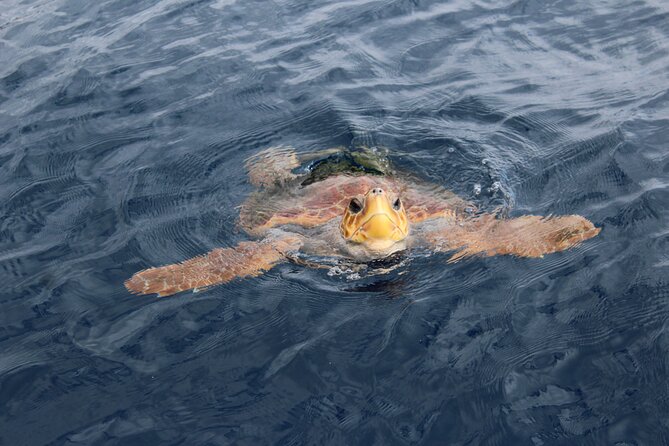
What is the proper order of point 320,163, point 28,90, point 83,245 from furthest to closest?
point 28,90 → point 320,163 → point 83,245

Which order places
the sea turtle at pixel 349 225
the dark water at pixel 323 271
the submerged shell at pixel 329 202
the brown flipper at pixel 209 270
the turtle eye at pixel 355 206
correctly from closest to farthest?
1. the dark water at pixel 323 271
2. the brown flipper at pixel 209 270
3. the sea turtle at pixel 349 225
4. the turtle eye at pixel 355 206
5. the submerged shell at pixel 329 202

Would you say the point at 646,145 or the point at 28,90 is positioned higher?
the point at 28,90

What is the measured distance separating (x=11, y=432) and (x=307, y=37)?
773 centimetres

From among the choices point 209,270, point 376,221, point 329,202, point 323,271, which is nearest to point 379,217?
point 376,221

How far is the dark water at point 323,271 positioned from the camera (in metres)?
4.22

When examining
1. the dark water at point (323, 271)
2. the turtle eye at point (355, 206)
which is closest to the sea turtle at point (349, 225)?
the turtle eye at point (355, 206)

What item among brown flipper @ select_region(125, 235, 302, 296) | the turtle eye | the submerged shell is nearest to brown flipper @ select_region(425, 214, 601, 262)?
the submerged shell

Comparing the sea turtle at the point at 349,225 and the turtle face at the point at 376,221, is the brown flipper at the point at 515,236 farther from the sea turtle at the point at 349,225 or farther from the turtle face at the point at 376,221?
the turtle face at the point at 376,221

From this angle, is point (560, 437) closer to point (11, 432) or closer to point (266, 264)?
point (266, 264)

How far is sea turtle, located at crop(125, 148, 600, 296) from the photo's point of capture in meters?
5.56

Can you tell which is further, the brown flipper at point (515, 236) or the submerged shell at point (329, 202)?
the submerged shell at point (329, 202)

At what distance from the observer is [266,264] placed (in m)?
5.76

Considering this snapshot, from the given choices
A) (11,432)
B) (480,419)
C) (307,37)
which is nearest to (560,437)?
(480,419)

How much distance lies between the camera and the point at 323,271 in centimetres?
575
